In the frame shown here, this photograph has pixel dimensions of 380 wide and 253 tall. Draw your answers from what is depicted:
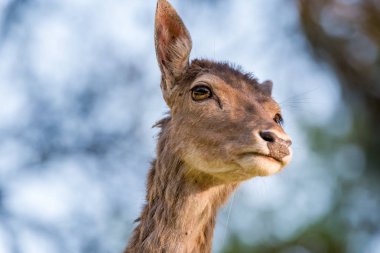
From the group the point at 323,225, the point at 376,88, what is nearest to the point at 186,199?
the point at 376,88

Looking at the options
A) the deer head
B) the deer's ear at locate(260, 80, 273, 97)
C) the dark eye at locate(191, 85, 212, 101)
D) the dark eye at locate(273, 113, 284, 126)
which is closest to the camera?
the deer head

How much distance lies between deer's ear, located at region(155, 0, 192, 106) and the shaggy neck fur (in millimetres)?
753

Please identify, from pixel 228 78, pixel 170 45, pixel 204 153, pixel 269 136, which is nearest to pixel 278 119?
pixel 228 78

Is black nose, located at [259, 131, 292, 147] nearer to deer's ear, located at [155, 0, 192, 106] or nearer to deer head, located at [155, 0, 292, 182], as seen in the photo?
deer head, located at [155, 0, 292, 182]

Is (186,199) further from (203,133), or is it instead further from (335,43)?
(335,43)

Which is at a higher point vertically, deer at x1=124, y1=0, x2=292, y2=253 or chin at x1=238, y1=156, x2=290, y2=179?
deer at x1=124, y1=0, x2=292, y2=253

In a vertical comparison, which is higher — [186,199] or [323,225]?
[323,225]

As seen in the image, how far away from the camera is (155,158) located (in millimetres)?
10281

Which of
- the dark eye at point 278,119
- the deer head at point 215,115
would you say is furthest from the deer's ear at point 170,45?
the dark eye at point 278,119

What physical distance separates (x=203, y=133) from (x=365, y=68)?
348cm

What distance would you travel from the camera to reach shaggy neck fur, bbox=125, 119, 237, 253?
961 cm

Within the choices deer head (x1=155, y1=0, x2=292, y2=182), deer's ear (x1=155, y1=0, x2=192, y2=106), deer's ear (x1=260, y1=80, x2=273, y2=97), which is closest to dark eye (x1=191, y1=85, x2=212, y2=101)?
deer head (x1=155, y1=0, x2=292, y2=182)

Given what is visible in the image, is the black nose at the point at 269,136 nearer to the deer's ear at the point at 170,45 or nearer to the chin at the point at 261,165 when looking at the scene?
the chin at the point at 261,165

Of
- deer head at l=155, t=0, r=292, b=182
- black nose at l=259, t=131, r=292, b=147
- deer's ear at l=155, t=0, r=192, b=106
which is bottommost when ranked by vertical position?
black nose at l=259, t=131, r=292, b=147
